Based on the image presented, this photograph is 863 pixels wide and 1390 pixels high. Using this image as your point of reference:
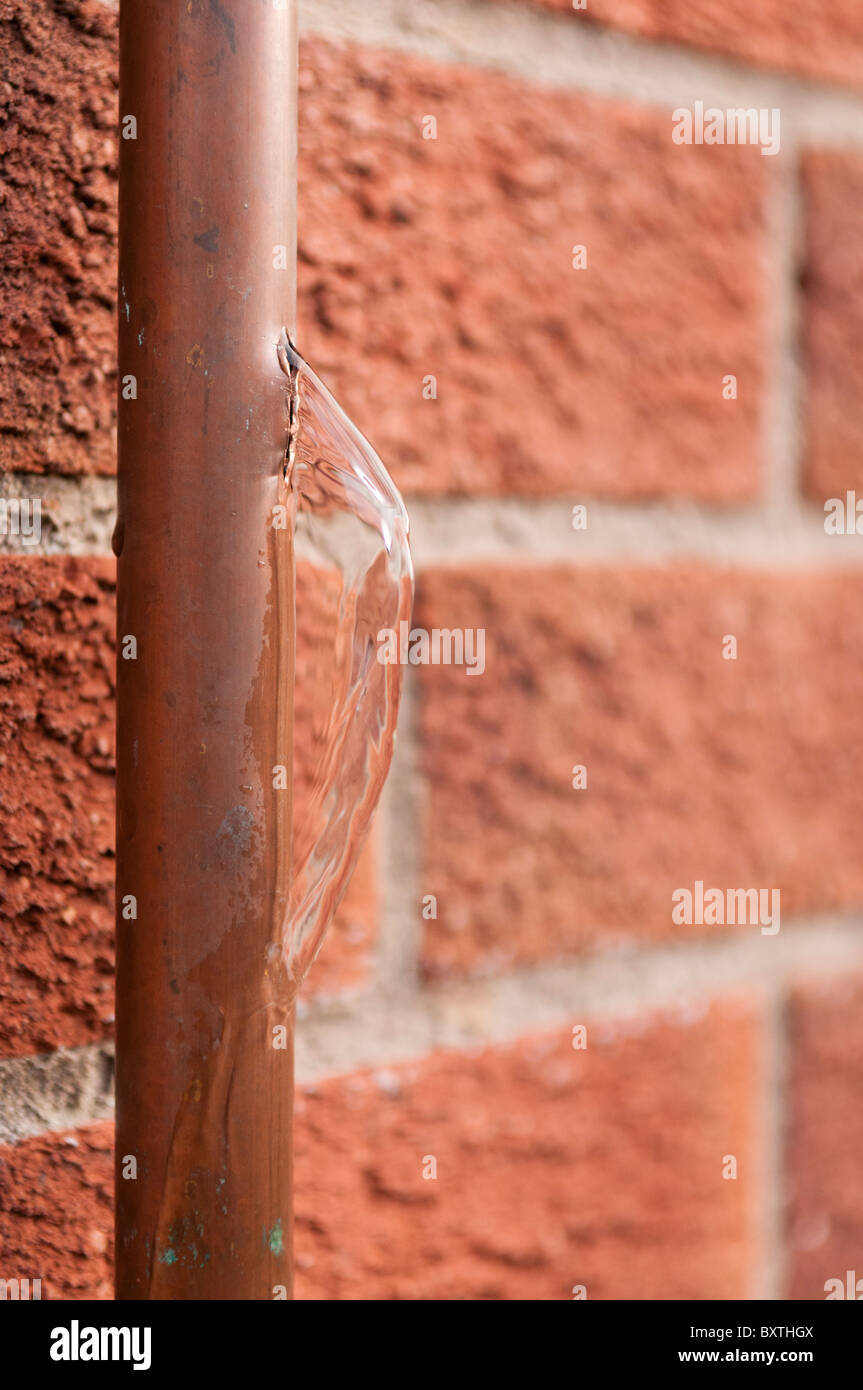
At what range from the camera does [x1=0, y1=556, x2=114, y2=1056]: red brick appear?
289 mm

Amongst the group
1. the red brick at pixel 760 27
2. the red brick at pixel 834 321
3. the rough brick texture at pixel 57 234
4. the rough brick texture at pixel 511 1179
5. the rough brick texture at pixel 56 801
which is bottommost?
the rough brick texture at pixel 511 1179

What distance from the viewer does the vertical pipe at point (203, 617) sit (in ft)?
0.66

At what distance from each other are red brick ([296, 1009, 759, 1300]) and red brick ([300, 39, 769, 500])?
17 centimetres

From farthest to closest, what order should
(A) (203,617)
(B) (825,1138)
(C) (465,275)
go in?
(B) (825,1138), (C) (465,275), (A) (203,617)

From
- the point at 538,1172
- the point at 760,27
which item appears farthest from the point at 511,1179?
the point at 760,27

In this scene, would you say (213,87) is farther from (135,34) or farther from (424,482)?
(424,482)

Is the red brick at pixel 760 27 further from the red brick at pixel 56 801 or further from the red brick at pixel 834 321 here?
the red brick at pixel 56 801

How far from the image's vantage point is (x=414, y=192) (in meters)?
0.36

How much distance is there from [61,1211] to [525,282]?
0.88 feet

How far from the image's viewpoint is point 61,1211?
0.30m

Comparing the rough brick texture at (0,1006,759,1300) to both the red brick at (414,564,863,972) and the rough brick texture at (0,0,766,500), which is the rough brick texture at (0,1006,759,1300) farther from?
the rough brick texture at (0,0,766,500)

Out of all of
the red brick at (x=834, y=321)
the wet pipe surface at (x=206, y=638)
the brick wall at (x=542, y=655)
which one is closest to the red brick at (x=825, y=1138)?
the brick wall at (x=542, y=655)

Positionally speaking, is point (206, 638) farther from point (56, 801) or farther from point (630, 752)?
point (630, 752)

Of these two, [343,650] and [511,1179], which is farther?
[511,1179]
